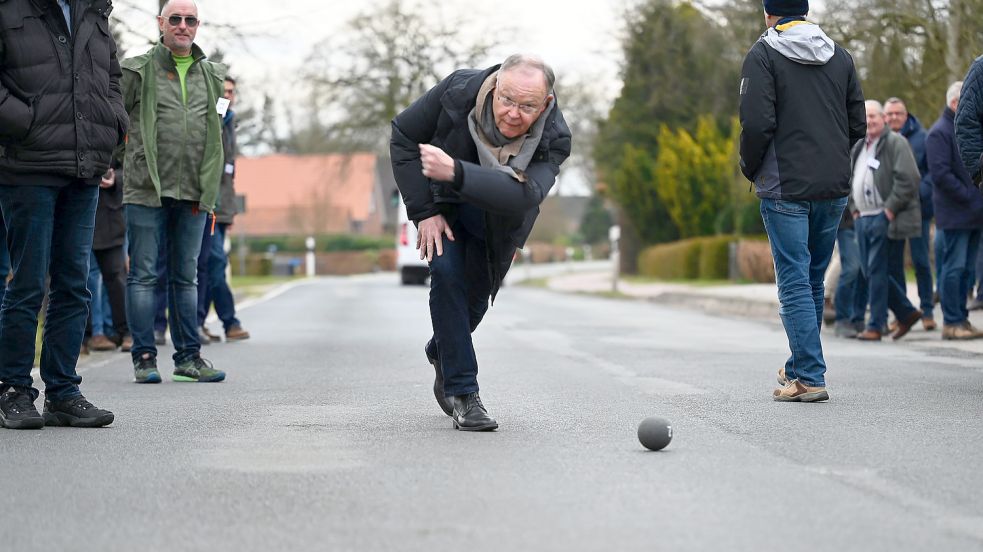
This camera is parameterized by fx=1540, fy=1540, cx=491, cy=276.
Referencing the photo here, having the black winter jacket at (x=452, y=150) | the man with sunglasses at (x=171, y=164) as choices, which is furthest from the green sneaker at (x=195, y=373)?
the black winter jacket at (x=452, y=150)

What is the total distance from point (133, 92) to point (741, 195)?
2329cm

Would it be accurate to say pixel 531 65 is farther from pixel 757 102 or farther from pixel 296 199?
pixel 296 199

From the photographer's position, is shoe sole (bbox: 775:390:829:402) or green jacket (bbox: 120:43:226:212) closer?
shoe sole (bbox: 775:390:829:402)

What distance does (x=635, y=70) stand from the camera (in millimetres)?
39000

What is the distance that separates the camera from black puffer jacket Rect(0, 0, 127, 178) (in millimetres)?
6461

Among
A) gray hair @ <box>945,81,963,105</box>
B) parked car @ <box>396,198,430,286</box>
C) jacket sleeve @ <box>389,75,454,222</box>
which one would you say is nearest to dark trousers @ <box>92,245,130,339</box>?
jacket sleeve @ <box>389,75,454,222</box>

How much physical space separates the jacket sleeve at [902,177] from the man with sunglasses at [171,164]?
582 cm

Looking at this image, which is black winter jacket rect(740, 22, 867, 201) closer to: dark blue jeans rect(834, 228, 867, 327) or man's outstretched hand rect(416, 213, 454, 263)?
man's outstretched hand rect(416, 213, 454, 263)

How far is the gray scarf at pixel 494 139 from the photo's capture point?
20.1 feet

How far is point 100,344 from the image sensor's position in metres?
11.7

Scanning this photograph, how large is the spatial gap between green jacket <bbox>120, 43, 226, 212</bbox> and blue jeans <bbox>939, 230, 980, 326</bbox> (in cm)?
606

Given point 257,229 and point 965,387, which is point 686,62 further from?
point 257,229

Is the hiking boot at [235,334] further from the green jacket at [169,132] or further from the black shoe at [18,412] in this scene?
the black shoe at [18,412]

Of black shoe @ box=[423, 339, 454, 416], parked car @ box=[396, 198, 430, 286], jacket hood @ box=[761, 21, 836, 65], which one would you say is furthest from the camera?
parked car @ box=[396, 198, 430, 286]
